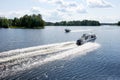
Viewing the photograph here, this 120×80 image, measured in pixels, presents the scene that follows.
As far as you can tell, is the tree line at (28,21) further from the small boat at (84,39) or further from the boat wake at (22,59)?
the boat wake at (22,59)

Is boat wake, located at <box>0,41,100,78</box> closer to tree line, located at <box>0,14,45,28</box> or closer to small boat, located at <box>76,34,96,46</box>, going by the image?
small boat, located at <box>76,34,96,46</box>

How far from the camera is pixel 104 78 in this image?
26703 mm

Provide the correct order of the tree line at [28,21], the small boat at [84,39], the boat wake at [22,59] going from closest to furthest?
the boat wake at [22,59] → the small boat at [84,39] → the tree line at [28,21]

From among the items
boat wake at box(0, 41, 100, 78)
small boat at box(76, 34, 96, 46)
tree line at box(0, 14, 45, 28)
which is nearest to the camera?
boat wake at box(0, 41, 100, 78)

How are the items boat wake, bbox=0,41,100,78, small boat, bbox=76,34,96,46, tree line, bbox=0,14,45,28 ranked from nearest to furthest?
boat wake, bbox=0,41,100,78
small boat, bbox=76,34,96,46
tree line, bbox=0,14,45,28

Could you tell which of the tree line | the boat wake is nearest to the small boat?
the boat wake

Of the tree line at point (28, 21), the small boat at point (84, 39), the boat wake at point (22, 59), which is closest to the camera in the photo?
the boat wake at point (22, 59)

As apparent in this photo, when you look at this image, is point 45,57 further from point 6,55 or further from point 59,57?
point 6,55

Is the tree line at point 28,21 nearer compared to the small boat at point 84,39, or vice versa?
the small boat at point 84,39

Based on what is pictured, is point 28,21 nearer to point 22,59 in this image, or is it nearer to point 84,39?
point 84,39

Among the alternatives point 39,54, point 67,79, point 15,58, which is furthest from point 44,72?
point 39,54

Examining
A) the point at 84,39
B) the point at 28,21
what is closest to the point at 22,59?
the point at 84,39

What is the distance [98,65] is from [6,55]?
41.2 ft

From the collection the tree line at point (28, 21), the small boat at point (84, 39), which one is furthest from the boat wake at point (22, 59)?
the tree line at point (28, 21)
